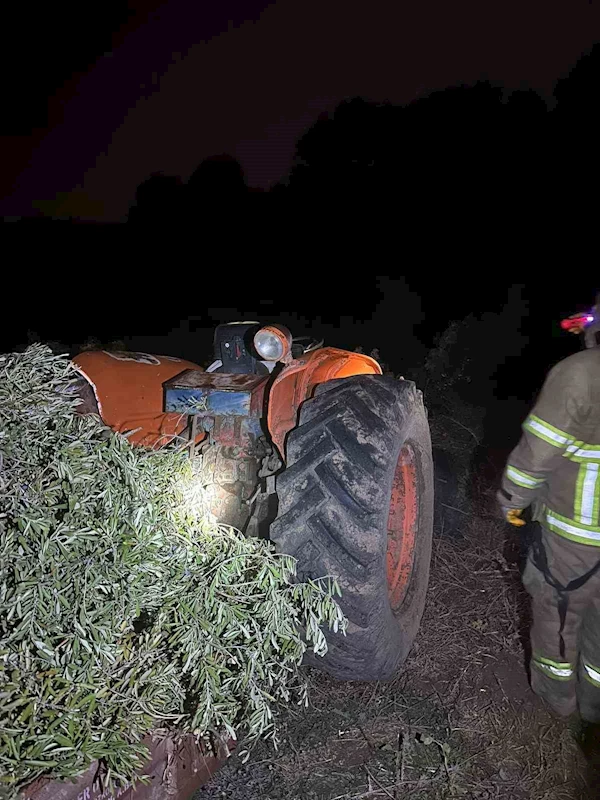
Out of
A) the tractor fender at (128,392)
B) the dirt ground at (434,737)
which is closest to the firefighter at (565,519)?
the dirt ground at (434,737)

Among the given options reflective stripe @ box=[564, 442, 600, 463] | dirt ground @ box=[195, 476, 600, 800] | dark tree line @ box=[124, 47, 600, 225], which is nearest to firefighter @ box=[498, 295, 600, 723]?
reflective stripe @ box=[564, 442, 600, 463]

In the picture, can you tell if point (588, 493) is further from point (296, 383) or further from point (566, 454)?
point (296, 383)

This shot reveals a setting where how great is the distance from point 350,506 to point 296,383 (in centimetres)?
89

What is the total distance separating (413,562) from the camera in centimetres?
364

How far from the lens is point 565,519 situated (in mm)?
3176

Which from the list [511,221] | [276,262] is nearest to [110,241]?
[276,262]

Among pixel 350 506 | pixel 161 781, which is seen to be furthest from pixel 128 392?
pixel 161 781

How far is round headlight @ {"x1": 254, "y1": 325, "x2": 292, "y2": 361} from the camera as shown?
130 inches

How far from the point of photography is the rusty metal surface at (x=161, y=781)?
179cm

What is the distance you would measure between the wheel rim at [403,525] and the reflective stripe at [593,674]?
3.20 ft

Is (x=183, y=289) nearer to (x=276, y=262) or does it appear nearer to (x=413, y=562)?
(x=276, y=262)

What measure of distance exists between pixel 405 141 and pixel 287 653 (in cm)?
1994

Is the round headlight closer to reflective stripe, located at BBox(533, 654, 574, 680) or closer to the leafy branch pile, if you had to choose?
the leafy branch pile

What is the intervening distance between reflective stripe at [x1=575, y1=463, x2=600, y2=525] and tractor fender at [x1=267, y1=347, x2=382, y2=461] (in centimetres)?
124
